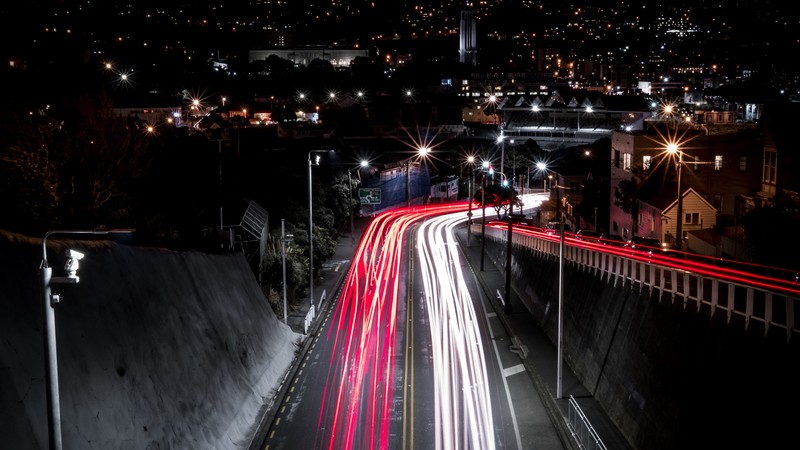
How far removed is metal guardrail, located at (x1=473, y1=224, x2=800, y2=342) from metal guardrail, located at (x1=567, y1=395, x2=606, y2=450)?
4335 millimetres

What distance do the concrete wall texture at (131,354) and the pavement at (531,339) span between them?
388 inches

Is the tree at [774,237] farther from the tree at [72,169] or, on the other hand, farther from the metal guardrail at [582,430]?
the tree at [72,169]

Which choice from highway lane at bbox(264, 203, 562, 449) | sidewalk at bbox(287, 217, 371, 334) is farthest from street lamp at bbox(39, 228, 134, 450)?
sidewalk at bbox(287, 217, 371, 334)

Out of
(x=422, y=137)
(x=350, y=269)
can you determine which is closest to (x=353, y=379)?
(x=350, y=269)

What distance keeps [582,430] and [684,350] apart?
4.29 meters

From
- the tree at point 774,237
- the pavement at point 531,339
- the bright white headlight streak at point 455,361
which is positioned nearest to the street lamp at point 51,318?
the bright white headlight streak at point 455,361

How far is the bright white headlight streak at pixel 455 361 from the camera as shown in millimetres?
23156

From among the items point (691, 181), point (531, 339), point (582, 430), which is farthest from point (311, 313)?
point (691, 181)

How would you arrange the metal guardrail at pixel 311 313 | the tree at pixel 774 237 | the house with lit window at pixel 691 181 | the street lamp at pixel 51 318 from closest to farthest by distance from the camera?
the street lamp at pixel 51 318
the tree at pixel 774 237
the metal guardrail at pixel 311 313
the house with lit window at pixel 691 181

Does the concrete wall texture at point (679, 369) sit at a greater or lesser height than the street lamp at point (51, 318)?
lesser

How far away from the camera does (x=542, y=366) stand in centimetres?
2989

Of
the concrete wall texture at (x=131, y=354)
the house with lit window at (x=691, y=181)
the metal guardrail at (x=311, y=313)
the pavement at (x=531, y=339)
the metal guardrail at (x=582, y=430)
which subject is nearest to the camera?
the concrete wall texture at (x=131, y=354)

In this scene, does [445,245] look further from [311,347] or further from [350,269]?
[311,347]

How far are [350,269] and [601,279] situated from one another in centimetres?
2670
